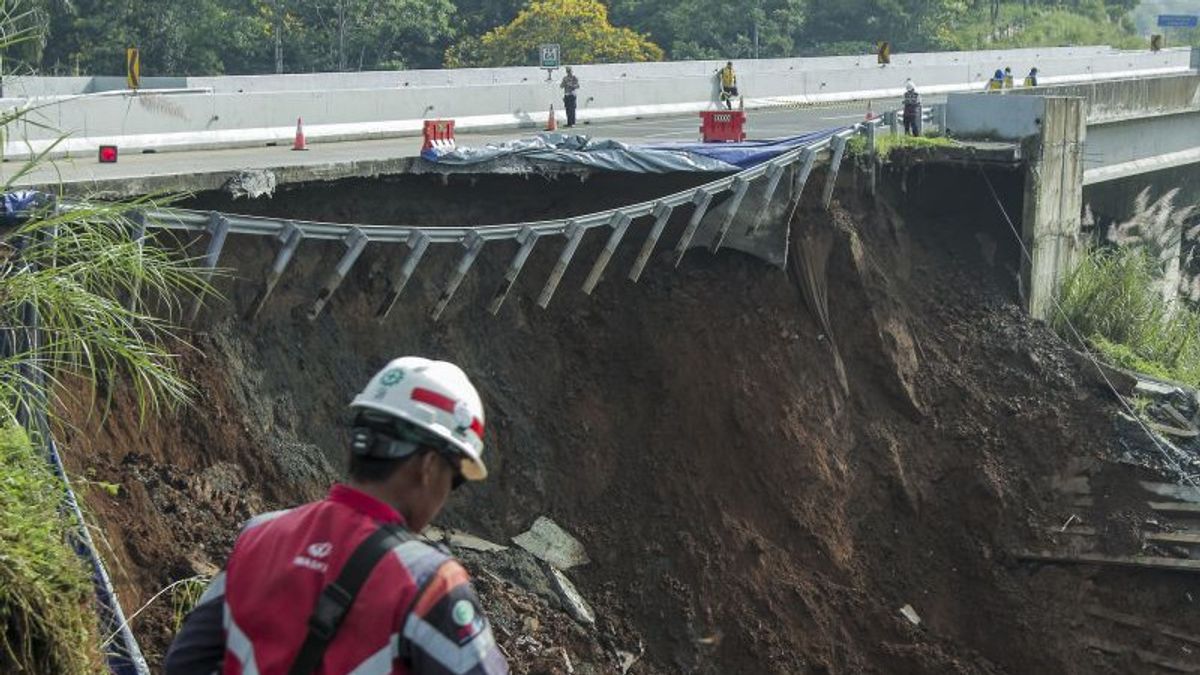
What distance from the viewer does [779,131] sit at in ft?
90.9

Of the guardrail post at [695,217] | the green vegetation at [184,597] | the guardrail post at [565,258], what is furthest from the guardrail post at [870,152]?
the green vegetation at [184,597]

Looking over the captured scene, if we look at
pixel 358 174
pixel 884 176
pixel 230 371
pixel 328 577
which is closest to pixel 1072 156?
pixel 884 176

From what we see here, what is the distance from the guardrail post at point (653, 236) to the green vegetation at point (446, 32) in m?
Result: 22.1

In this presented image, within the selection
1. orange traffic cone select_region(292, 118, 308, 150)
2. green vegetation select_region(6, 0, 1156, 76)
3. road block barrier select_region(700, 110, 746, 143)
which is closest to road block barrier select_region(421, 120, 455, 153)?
road block barrier select_region(700, 110, 746, 143)

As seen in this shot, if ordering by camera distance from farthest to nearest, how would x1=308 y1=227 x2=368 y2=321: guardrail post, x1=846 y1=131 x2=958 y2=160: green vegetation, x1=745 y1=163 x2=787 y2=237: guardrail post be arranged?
x1=846 y1=131 x2=958 y2=160: green vegetation, x1=745 y1=163 x2=787 y2=237: guardrail post, x1=308 y1=227 x2=368 y2=321: guardrail post

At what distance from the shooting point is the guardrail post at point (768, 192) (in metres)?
17.4

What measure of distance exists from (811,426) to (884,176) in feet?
13.9

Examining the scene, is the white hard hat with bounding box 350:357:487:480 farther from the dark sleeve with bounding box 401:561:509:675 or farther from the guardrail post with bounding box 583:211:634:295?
the guardrail post with bounding box 583:211:634:295

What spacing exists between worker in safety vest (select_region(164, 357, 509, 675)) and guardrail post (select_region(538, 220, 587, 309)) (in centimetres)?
1202

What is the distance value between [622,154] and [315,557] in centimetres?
1379

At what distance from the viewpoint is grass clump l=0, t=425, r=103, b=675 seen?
6129 mm

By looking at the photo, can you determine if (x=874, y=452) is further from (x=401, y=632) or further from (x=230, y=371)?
(x=401, y=632)

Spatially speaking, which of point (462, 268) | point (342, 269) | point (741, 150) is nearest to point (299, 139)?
point (741, 150)

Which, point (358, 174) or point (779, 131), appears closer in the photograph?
point (358, 174)
